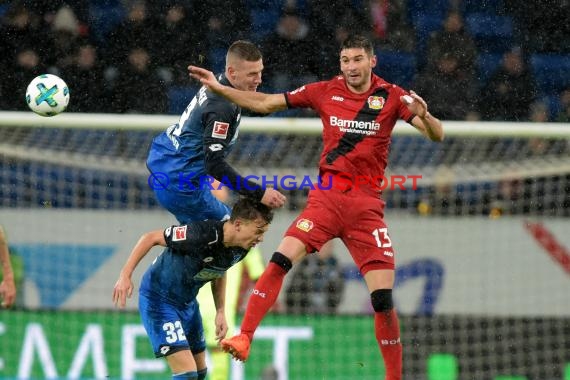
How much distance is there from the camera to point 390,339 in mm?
6750

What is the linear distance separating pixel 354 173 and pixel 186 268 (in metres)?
1.21

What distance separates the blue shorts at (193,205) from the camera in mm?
6957

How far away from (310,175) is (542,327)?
94.9 inches

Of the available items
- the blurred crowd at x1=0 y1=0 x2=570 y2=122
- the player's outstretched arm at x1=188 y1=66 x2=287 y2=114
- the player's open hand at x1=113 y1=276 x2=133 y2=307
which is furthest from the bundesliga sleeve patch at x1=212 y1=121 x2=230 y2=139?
the blurred crowd at x1=0 y1=0 x2=570 y2=122

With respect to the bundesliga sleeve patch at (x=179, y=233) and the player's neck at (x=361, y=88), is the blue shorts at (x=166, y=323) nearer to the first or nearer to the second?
the bundesliga sleeve patch at (x=179, y=233)

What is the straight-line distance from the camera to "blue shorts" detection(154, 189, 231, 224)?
6957mm

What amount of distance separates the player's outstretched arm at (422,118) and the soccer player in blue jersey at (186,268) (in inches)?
41.9

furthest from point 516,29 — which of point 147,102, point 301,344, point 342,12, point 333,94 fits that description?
point 333,94

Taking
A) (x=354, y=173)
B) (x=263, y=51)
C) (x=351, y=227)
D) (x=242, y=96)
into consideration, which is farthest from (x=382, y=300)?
(x=263, y=51)

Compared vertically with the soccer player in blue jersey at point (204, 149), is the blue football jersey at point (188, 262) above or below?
below

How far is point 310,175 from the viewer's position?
30.6ft

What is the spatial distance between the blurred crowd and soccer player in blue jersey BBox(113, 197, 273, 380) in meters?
5.28

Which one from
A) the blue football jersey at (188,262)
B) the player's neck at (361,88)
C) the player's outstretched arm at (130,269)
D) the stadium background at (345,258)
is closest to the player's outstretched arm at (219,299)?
the blue football jersey at (188,262)

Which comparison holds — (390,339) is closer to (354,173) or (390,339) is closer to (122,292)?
(354,173)
